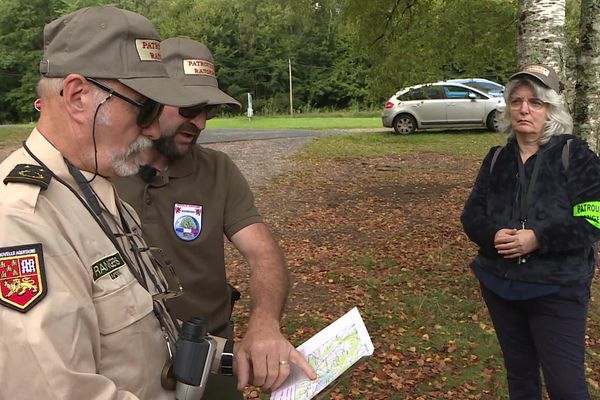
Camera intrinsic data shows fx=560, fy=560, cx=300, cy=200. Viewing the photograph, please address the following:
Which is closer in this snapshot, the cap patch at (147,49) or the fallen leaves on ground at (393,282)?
the cap patch at (147,49)

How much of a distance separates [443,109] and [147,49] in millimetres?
17553

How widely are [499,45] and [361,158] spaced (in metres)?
6.31

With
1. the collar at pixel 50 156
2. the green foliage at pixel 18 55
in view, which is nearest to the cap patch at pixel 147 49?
the collar at pixel 50 156

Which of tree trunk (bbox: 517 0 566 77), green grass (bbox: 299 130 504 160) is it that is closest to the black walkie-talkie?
tree trunk (bbox: 517 0 566 77)

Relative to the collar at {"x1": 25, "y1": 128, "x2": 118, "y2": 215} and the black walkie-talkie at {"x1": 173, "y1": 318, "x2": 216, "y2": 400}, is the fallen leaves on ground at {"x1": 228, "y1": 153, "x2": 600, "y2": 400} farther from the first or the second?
the collar at {"x1": 25, "y1": 128, "x2": 118, "y2": 215}

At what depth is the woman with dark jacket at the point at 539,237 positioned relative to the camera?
2646 millimetres

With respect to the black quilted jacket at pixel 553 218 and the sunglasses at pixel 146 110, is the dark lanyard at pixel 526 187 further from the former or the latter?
the sunglasses at pixel 146 110

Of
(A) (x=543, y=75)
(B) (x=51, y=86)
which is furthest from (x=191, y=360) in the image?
(A) (x=543, y=75)

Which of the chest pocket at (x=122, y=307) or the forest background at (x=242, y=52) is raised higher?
the forest background at (x=242, y=52)

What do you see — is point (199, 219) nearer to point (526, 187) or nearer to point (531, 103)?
point (526, 187)

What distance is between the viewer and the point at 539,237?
2656mm

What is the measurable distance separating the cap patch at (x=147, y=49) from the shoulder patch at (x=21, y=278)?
621 mm

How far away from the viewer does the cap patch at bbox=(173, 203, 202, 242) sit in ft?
7.07

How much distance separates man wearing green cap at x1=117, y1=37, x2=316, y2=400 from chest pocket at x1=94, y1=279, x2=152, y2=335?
0.66 meters
